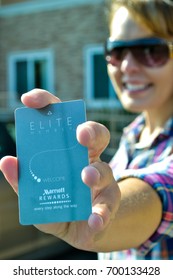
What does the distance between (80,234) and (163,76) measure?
827 mm

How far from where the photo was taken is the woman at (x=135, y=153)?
1.12 meters

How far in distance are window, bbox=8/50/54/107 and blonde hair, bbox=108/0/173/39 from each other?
10.2 m

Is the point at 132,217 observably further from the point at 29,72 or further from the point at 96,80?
the point at 29,72

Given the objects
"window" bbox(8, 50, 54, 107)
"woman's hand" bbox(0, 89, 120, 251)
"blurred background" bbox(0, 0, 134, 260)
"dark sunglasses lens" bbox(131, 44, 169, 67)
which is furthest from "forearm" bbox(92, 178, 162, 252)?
"window" bbox(8, 50, 54, 107)

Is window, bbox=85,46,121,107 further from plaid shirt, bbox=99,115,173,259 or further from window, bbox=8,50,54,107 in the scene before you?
plaid shirt, bbox=99,115,173,259

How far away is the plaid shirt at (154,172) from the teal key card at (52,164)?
1.20 ft

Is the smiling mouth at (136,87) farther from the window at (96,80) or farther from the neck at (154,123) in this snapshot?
the window at (96,80)

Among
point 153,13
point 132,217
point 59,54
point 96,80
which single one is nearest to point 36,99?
point 132,217

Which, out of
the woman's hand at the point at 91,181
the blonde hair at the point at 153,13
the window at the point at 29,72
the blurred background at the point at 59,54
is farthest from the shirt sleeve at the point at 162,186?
the window at the point at 29,72

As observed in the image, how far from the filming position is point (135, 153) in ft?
6.09

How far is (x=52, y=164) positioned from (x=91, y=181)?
11 cm

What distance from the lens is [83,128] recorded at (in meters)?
1.06
